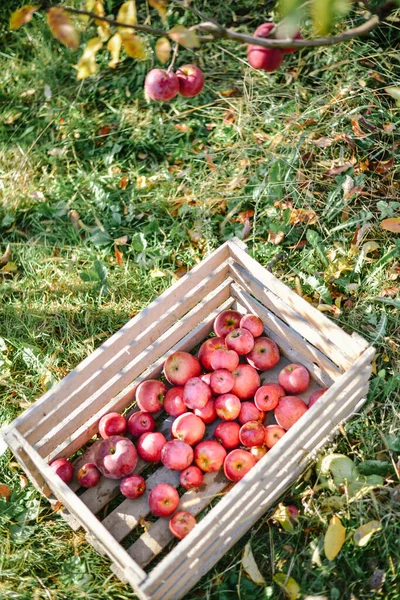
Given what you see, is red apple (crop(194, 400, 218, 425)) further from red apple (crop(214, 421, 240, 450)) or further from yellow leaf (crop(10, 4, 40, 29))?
yellow leaf (crop(10, 4, 40, 29))

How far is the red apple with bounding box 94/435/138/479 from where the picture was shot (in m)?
2.71

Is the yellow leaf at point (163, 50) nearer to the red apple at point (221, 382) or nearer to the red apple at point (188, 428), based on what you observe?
the red apple at point (221, 382)

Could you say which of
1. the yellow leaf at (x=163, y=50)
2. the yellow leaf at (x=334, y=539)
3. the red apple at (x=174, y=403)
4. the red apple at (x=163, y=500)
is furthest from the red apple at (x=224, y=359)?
the yellow leaf at (x=163, y=50)

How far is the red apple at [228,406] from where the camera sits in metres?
2.83

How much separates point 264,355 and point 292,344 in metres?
0.15

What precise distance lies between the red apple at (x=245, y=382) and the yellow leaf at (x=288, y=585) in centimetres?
81

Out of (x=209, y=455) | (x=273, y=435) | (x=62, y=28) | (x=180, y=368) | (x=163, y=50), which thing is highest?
(x=62, y=28)

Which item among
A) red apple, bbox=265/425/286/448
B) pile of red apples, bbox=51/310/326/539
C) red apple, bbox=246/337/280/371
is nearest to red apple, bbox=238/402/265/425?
pile of red apples, bbox=51/310/326/539

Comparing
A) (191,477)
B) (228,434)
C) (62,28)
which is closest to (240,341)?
(228,434)

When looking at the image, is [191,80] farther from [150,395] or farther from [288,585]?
[288,585]

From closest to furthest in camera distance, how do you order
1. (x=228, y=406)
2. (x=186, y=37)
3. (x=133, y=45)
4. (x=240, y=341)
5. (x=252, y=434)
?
(x=186, y=37), (x=133, y=45), (x=252, y=434), (x=228, y=406), (x=240, y=341)

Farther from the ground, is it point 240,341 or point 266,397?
point 240,341

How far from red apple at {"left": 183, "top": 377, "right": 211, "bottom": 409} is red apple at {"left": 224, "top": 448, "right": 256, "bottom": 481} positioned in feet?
Result: 0.95

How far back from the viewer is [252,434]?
2.72 metres
